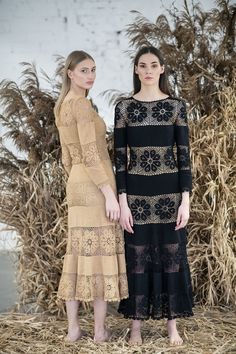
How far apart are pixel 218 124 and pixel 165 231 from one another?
0.79 metres

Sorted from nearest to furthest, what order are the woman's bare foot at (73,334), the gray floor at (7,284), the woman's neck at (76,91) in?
the woman's neck at (76,91) < the woman's bare foot at (73,334) < the gray floor at (7,284)

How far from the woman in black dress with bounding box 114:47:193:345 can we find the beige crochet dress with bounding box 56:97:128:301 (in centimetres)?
6

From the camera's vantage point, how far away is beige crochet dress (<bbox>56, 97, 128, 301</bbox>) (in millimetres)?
2076

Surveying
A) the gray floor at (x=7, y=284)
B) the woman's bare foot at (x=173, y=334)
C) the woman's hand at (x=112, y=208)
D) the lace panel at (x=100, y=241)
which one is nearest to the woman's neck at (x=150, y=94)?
the woman's hand at (x=112, y=208)

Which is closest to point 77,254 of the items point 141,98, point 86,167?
point 86,167

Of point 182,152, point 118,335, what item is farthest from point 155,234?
point 118,335

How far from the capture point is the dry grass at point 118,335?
221 cm

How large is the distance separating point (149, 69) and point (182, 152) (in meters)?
0.35

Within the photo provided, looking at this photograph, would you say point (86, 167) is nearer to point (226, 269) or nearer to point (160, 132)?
point (160, 132)

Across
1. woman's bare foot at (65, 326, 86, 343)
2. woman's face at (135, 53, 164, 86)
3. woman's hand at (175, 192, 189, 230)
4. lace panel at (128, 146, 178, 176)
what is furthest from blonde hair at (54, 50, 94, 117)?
woman's bare foot at (65, 326, 86, 343)

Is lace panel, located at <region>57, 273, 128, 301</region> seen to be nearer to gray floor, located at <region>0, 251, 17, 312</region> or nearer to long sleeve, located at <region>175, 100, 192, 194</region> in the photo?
long sleeve, located at <region>175, 100, 192, 194</region>

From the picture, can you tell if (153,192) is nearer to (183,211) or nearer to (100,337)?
(183,211)

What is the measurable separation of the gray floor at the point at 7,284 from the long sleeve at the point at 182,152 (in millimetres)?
1146

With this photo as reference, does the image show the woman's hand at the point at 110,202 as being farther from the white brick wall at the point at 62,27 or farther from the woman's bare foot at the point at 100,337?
the white brick wall at the point at 62,27
